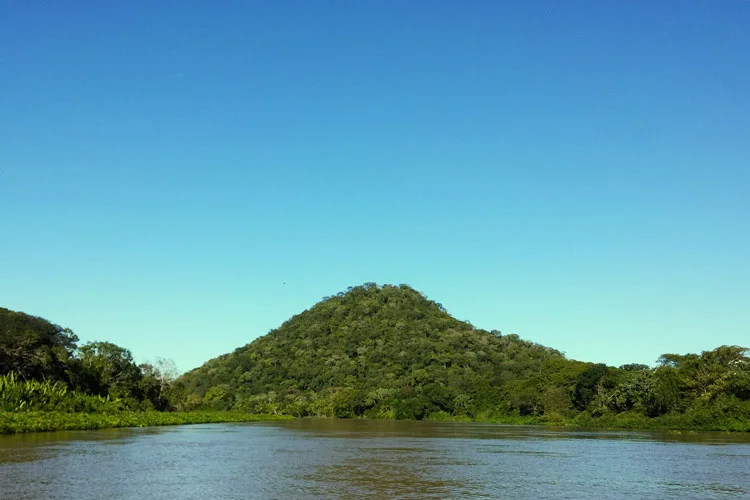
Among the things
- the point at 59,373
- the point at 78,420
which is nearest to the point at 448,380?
the point at 59,373

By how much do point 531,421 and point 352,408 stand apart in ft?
159

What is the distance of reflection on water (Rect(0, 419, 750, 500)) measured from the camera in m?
21.5

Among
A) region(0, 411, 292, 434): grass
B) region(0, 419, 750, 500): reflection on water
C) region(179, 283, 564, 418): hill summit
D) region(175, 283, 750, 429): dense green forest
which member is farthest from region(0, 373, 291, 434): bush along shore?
region(179, 283, 564, 418): hill summit

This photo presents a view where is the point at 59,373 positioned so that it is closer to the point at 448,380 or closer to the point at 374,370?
the point at 448,380

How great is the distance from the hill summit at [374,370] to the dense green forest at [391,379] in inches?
13.7

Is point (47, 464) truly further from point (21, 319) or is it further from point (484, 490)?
point (21, 319)

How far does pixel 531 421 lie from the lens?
3905 inches

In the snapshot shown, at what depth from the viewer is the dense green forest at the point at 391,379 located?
67.8 meters

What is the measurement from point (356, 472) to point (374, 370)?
13922 cm

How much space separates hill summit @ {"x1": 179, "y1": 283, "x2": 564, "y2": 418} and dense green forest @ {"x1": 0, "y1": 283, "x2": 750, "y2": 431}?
1.14 feet

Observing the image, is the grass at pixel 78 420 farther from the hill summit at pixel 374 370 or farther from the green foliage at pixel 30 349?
the hill summit at pixel 374 370

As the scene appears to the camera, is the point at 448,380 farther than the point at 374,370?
No

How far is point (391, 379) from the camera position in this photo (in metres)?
154

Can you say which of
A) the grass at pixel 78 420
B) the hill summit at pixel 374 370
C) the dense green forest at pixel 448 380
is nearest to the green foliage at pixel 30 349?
the grass at pixel 78 420
